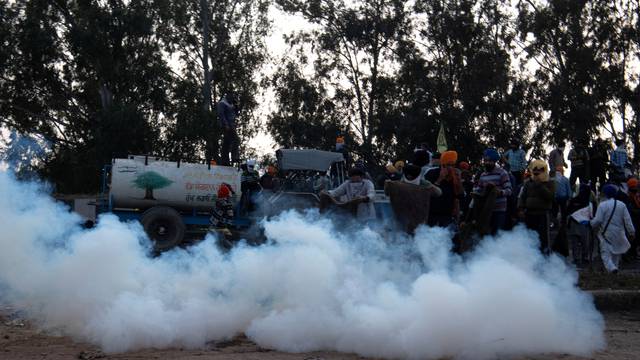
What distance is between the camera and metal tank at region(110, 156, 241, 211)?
1698 centimetres

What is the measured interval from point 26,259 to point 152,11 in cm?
2757

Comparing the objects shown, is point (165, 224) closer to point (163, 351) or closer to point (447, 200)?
point (447, 200)

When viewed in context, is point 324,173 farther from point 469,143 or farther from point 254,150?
point 254,150

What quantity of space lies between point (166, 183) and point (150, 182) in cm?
36

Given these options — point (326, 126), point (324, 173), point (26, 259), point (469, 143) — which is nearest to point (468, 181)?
point (324, 173)

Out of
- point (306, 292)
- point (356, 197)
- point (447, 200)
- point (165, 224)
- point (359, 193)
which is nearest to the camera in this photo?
point (306, 292)

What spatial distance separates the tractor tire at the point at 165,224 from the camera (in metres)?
16.4

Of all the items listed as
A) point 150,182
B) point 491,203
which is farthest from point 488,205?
point 150,182

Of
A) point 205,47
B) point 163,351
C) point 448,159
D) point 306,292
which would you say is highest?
point 205,47

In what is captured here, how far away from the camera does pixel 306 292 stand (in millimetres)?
6617

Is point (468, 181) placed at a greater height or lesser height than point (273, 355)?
greater

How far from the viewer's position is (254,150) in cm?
3816

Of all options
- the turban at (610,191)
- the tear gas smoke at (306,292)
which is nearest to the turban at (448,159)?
the tear gas smoke at (306,292)

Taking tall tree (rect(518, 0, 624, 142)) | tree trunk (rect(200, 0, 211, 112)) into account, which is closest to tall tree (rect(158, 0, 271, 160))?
tree trunk (rect(200, 0, 211, 112))
